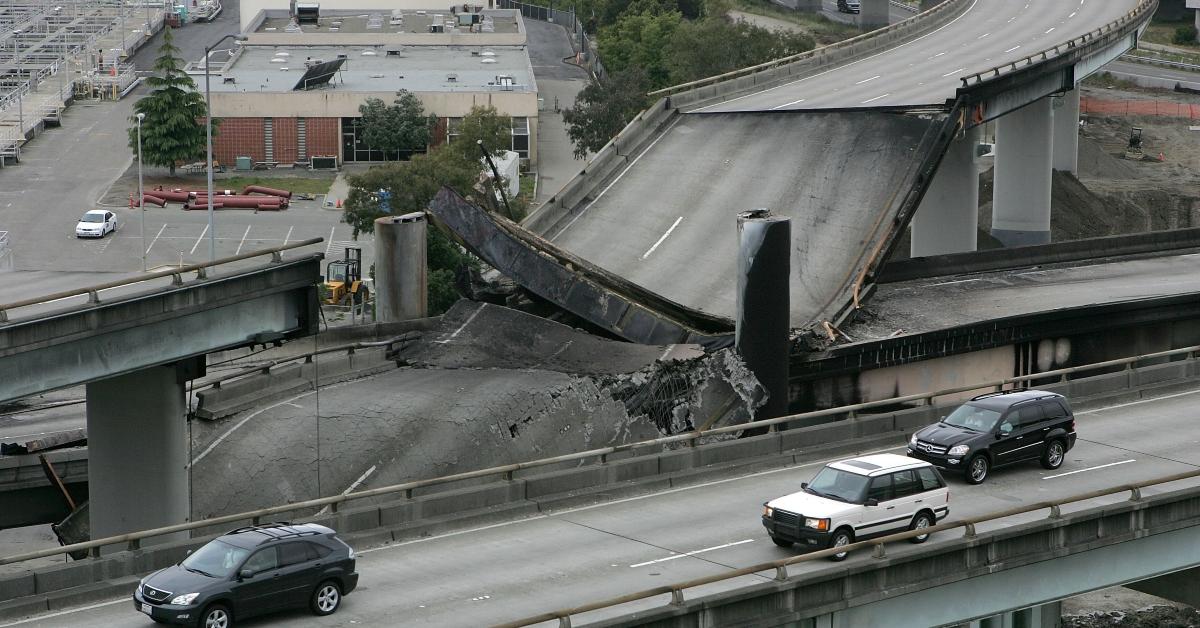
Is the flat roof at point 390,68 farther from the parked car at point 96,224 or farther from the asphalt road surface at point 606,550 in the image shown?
the asphalt road surface at point 606,550

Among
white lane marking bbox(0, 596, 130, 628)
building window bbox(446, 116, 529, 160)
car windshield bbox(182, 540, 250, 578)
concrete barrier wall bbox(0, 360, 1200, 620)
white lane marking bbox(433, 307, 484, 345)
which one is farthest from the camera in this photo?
building window bbox(446, 116, 529, 160)

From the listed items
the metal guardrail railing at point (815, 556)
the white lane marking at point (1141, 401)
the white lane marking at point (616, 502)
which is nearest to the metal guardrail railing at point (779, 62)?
the white lane marking at point (1141, 401)

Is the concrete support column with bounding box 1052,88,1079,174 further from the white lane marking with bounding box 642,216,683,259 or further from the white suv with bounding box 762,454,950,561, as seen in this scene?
the white suv with bounding box 762,454,950,561

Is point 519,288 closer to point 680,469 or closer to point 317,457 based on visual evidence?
point 317,457

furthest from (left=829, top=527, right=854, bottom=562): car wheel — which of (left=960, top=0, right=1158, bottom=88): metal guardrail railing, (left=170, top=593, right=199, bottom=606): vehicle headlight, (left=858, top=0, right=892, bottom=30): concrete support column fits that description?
(left=858, top=0, right=892, bottom=30): concrete support column

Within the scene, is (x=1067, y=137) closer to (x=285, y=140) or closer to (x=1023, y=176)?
(x=1023, y=176)

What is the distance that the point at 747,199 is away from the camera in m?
53.0

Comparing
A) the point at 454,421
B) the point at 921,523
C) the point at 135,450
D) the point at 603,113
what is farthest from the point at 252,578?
Answer: the point at 603,113

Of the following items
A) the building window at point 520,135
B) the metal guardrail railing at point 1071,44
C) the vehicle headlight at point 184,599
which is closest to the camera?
the vehicle headlight at point 184,599

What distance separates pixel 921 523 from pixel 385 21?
119883 mm

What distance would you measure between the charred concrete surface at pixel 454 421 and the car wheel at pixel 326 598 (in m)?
12.4

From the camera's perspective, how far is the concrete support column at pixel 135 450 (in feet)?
105

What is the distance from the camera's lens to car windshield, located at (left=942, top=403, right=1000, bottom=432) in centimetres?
3056

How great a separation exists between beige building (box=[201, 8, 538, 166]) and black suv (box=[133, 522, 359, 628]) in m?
74.5
